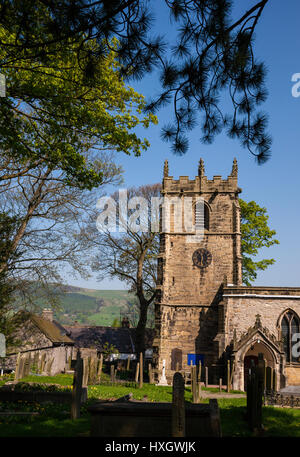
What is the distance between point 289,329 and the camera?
2500 cm

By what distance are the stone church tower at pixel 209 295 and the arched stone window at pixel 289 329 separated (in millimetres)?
169

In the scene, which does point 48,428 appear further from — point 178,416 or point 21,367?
point 21,367

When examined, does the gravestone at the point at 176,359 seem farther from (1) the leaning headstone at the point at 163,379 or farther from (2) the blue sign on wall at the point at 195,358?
(1) the leaning headstone at the point at 163,379

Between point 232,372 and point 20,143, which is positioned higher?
point 20,143

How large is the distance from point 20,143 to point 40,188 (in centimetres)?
741

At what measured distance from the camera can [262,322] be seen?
25375 millimetres

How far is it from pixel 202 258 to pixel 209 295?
2658 mm

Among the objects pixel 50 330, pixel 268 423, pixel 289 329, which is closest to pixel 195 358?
pixel 289 329

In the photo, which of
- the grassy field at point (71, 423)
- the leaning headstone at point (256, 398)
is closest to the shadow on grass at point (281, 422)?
the grassy field at point (71, 423)

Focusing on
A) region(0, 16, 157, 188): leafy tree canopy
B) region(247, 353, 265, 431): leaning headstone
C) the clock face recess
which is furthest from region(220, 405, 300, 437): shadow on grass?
the clock face recess

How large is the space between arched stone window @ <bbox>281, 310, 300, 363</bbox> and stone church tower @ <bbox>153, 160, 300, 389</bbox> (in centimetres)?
17
